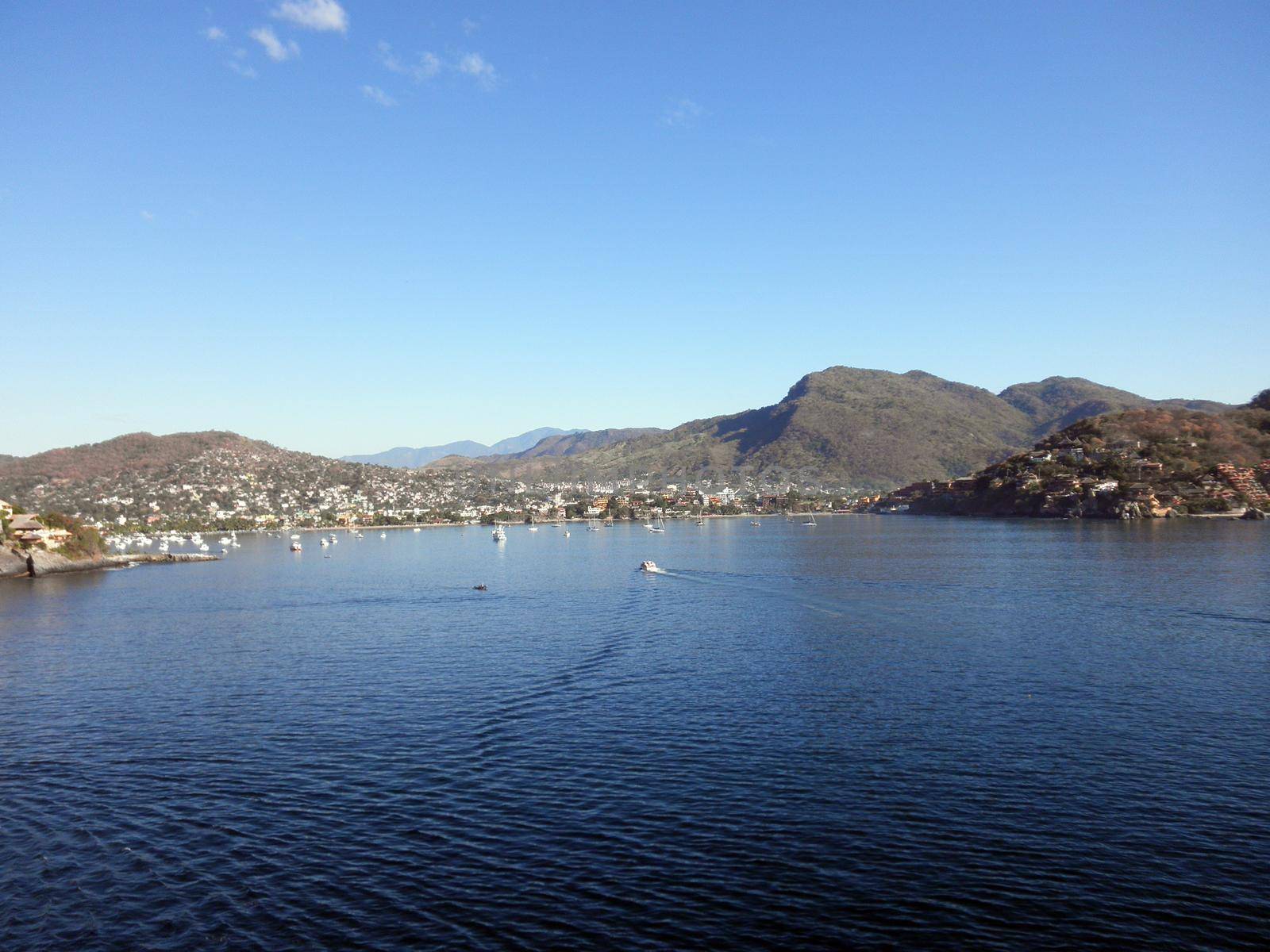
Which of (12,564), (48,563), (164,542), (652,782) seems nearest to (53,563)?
(48,563)

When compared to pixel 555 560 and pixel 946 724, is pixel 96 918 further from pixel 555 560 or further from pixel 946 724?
pixel 555 560

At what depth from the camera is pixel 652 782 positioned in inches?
847

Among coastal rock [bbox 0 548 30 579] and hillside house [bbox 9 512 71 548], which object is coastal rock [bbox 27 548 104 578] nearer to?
coastal rock [bbox 0 548 30 579]

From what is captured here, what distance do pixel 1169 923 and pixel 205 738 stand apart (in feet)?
85.6

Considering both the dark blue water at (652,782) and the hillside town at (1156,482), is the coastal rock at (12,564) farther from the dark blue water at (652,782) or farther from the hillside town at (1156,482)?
the hillside town at (1156,482)

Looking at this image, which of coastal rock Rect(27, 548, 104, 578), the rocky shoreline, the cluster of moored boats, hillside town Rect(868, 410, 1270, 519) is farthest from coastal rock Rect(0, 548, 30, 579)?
hillside town Rect(868, 410, 1270, 519)

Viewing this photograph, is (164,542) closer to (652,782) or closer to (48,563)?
(48,563)

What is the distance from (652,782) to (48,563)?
106 meters

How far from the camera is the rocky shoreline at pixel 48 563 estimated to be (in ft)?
311

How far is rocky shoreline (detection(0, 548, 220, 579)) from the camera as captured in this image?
94812mm

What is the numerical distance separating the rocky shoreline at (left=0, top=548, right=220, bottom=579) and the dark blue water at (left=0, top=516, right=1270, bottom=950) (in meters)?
58.2

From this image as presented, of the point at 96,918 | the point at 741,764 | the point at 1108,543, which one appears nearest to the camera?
the point at 96,918

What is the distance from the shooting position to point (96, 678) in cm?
3700

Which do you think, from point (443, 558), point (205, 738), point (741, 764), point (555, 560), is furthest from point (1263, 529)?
point (205, 738)
